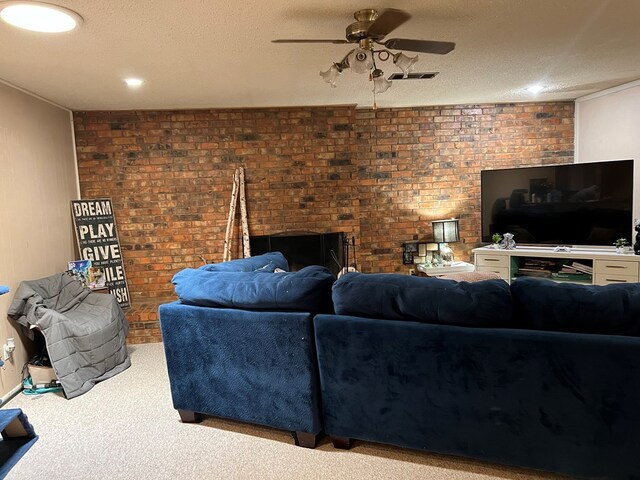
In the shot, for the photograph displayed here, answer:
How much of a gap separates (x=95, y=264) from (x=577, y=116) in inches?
230

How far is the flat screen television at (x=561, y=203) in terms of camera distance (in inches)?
171

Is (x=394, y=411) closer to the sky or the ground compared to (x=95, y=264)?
closer to the ground

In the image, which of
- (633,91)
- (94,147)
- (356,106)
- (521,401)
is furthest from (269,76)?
(633,91)

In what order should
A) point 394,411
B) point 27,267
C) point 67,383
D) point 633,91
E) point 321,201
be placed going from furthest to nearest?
1. point 321,201
2. point 633,91
3. point 27,267
4. point 67,383
5. point 394,411

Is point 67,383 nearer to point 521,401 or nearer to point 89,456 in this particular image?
point 89,456

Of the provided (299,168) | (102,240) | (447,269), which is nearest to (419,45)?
(299,168)

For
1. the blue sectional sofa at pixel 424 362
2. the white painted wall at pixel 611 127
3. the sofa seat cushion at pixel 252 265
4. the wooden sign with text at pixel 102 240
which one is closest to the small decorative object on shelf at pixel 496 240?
the white painted wall at pixel 611 127

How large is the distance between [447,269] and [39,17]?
4.37m

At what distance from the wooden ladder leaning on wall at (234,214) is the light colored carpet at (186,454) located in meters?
2.21

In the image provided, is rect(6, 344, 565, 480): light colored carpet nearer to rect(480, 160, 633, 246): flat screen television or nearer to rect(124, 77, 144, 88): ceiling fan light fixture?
rect(124, 77, 144, 88): ceiling fan light fixture

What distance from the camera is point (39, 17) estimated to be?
214 cm

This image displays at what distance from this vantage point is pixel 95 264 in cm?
440

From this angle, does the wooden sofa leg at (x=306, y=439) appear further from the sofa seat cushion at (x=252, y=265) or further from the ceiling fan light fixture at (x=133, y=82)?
the ceiling fan light fixture at (x=133, y=82)

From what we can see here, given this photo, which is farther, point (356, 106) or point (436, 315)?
point (356, 106)
